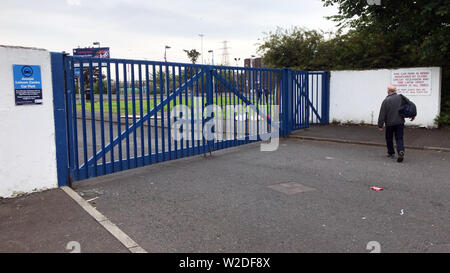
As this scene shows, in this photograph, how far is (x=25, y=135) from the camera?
572cm

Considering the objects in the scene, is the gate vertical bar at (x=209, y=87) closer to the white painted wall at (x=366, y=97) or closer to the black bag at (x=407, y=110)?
the black bag at (x=407, y=110)

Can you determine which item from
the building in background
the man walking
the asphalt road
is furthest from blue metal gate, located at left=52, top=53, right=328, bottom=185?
the building in background

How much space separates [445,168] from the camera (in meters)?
7.75

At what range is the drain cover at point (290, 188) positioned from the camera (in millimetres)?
6180

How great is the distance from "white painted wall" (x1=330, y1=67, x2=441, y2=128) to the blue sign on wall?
1161 cm

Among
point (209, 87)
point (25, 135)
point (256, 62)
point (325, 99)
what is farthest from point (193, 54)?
point (25, 135)

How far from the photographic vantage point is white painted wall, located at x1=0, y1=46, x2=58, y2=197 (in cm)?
549

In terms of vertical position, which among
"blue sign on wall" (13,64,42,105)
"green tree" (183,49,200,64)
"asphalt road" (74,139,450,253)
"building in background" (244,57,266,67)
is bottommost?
"asphalt road" (74,139,450,253)

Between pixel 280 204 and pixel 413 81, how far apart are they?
9.67 m

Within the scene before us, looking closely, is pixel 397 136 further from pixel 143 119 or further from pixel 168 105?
pixel 143 119

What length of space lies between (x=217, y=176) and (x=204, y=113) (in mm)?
2302

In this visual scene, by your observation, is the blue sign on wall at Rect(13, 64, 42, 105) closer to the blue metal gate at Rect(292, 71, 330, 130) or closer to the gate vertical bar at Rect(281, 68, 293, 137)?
the gate vertical bar at Rect(281, 68, 293, 137)
